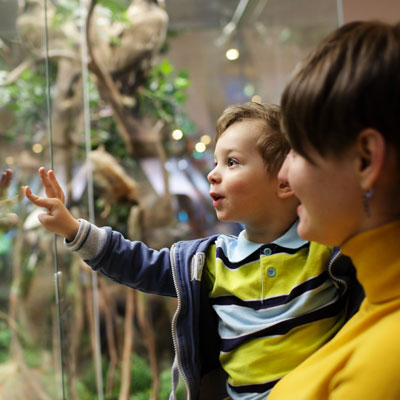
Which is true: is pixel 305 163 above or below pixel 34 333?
above

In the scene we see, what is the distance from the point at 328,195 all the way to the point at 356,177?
0.11ft

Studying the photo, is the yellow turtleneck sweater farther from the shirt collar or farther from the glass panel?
the glass panel

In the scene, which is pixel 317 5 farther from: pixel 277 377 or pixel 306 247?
pixel 277 377

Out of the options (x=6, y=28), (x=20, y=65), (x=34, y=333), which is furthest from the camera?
(x=34, y=333)

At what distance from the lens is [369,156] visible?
0.42 meters

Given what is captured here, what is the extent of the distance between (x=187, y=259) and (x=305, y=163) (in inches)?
13.2

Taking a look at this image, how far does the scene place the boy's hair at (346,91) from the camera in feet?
1.33

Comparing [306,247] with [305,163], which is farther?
[306,247]

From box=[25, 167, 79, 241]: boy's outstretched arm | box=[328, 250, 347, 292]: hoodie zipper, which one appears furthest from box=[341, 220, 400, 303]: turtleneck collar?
box=[25, 167, 79, 241]: boy's outstretched arm

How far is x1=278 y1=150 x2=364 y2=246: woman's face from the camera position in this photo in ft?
Answer: 1.45

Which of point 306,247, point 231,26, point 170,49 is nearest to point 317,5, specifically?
point 231,26

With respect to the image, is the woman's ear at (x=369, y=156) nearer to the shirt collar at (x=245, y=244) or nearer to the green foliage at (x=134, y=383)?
the shirt collar at (x=245, y=244)

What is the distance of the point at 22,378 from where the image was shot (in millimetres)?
1297

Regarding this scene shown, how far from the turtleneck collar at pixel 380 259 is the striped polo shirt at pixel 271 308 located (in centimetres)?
22
